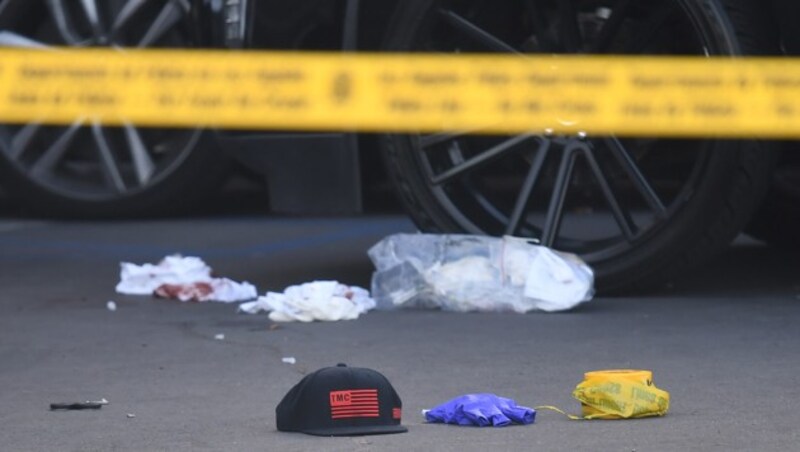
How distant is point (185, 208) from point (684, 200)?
4456mm

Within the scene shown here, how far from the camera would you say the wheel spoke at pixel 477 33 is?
725 centimetres

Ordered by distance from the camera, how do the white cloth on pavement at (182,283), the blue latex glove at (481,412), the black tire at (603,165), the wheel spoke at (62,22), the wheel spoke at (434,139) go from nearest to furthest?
the blue latex glove at (481,412) → the black tire at (603,165) → the wheel spoke at (434,139) → the white cloth on pavement at (182,283) → the wheel spoke at (62,22)

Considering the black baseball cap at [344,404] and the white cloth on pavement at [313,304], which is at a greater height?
the white cloth on pavement at [313,304]

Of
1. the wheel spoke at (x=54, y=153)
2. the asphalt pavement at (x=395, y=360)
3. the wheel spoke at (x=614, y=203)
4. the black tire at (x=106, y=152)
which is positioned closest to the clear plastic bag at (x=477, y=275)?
the asphalt pavement at (x=395, y=360)

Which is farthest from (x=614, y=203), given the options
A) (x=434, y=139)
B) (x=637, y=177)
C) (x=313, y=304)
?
(x=313, y=304)

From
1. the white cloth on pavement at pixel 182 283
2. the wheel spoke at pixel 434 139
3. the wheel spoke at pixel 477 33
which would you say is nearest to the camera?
the wheel spoke at pixel 477 33

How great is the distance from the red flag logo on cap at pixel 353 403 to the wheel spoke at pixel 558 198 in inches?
98.1

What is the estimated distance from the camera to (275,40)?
292 inches

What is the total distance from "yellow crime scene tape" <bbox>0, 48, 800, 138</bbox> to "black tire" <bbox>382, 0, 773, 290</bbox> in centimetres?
7

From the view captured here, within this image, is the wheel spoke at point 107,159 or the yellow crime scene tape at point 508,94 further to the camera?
the wheel spoke at point 107,159

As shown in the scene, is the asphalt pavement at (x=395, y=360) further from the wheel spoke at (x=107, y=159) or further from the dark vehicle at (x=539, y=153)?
the wheel spoke at (x=107, y=159)

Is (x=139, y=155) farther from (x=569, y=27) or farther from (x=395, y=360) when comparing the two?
(x=395, y=360)

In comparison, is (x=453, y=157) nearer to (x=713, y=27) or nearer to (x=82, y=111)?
(x=713, y=27)

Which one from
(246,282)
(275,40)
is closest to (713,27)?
(275,40)
